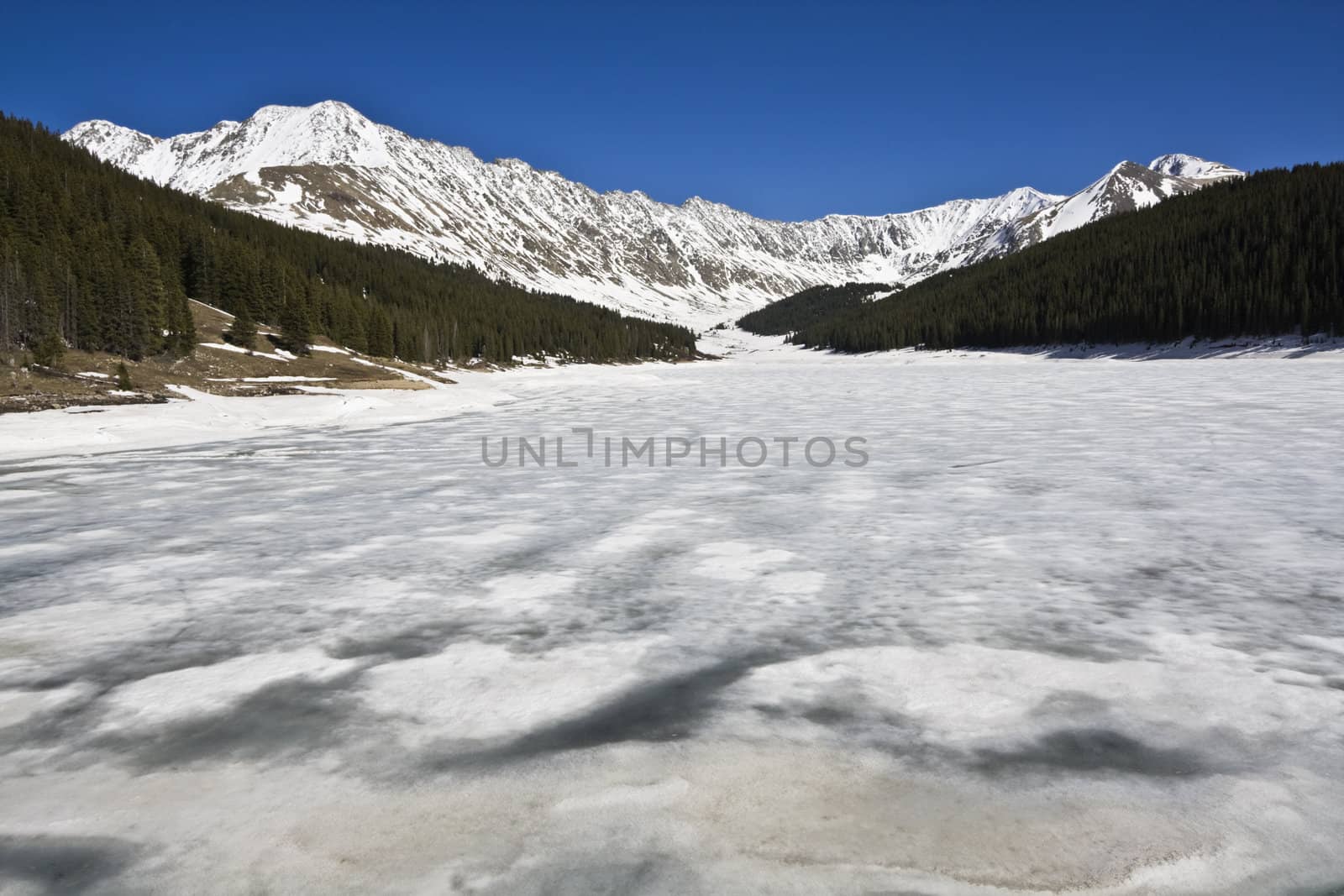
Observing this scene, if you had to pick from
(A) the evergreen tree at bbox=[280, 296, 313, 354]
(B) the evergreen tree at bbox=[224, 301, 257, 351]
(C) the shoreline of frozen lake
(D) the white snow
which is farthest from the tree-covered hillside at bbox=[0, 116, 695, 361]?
(C) the shoreline of frozen lake

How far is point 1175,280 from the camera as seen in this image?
279 ft

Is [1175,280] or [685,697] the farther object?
[1175,280]

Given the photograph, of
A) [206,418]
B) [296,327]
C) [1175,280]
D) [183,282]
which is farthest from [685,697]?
[1175,280]

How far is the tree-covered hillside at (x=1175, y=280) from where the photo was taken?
7300cm

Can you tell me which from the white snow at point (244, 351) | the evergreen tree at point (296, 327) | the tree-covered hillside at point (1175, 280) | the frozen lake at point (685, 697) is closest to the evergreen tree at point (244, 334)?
the white snow at point (244, 351)

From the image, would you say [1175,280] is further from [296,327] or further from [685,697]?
[685,697]

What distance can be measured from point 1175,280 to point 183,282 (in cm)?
10047

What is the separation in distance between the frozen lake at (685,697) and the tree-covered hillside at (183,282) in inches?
1310

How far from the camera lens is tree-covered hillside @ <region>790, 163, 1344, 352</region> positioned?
73000mm

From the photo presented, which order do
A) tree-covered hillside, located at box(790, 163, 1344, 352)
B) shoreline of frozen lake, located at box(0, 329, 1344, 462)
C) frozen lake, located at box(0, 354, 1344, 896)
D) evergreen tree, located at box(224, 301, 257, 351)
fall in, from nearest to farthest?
frozen lake, located at box(0, 354, 1344, 896) → shoreline of frozen lake, located at box(0, 329, 1344, 462) → evergreen tree, located at box(224, 301, 257, 351) → tree-covered hillside, located at box(790, 163, 1344, 352)

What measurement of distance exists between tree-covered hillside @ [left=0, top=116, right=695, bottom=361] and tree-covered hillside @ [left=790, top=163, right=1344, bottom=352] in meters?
59.2

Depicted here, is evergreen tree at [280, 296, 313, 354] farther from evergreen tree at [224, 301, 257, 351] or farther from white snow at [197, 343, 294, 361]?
evergreen tree at [224, 301, 257, 351]

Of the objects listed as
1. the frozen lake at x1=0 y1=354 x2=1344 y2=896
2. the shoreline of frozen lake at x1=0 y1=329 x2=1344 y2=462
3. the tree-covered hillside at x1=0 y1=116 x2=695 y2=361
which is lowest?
the frozen lake at x1=0 y1=354 x2=1344 y2=896

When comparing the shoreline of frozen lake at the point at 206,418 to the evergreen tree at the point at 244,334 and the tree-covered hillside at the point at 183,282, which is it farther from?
the evergreen tree at the point at 244,334
